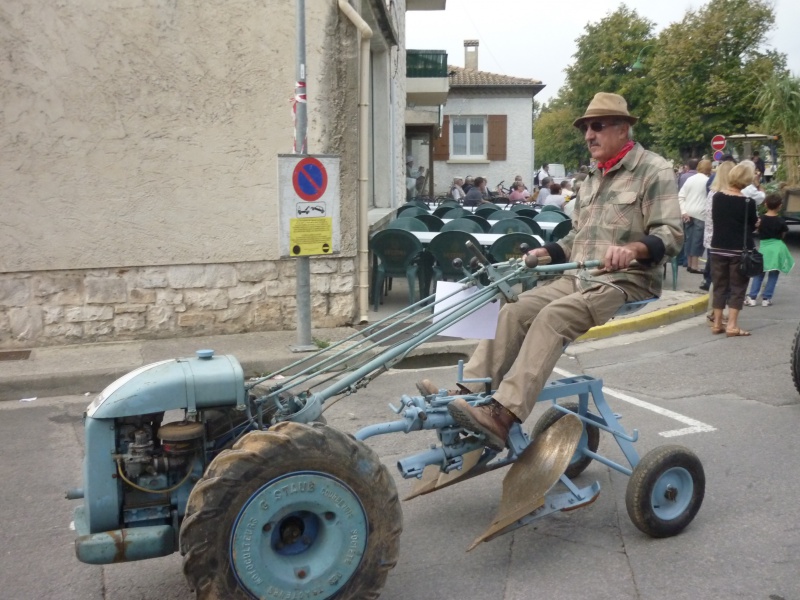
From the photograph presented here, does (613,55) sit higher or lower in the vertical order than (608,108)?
higher

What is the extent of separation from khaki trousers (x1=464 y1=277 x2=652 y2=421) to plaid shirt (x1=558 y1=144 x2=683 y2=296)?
13 centimetres

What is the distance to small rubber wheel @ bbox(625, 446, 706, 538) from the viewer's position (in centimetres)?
389

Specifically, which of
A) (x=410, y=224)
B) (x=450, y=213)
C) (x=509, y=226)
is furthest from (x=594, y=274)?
(x=450, y=213)

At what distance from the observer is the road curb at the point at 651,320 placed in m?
9.05

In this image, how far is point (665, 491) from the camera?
4.02m

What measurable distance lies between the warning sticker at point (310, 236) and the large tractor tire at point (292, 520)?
4.42 metres

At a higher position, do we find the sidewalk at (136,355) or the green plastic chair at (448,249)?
the green plastic chair at (448,249)

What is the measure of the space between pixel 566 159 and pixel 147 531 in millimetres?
55440

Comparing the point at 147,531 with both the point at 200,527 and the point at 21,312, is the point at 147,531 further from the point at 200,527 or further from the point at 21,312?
the point at 21,312

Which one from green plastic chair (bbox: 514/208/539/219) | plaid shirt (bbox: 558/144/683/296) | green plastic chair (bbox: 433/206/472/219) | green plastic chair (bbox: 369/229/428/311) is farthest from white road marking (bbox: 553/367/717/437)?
green plastic chair (bbox: 433/206/472/219)

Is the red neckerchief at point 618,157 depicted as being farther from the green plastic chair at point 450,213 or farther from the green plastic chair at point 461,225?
the green plastic chair at point 450,213

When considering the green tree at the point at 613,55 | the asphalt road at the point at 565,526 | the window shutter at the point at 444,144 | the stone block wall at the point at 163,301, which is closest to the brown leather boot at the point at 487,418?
the asphalt road at the point at 565,526

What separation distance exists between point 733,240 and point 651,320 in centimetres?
139

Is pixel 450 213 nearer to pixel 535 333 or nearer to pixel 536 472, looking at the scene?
pixel 535 333
